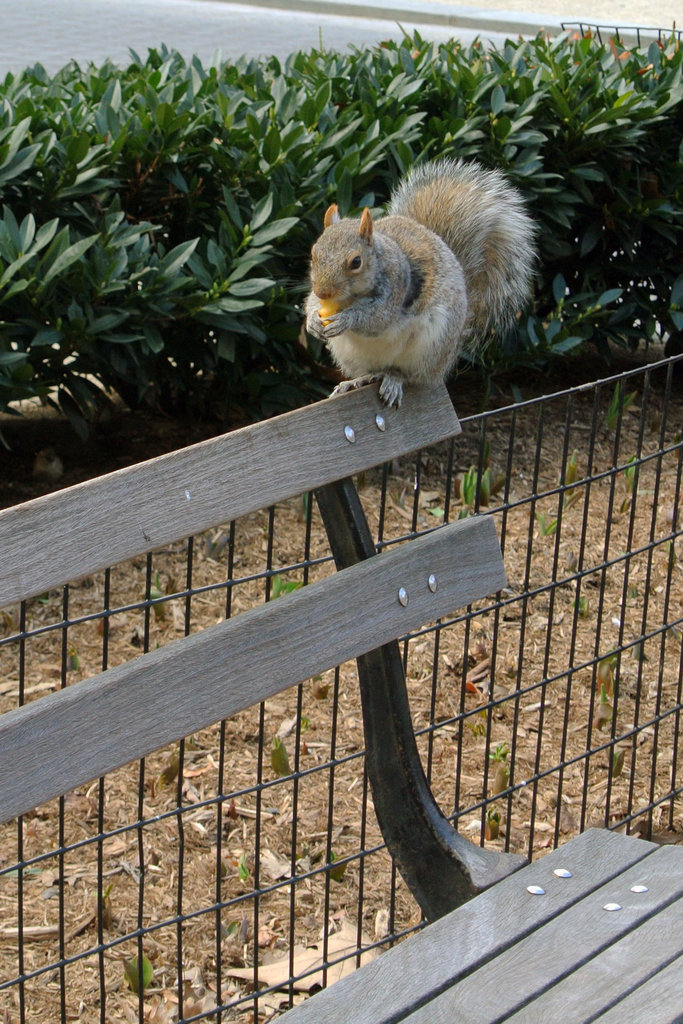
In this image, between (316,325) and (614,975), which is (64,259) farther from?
(614,975)

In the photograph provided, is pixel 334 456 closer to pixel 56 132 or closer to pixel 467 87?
pixel 56 132

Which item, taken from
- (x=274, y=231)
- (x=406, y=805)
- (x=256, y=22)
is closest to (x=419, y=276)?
(x=274, y=231)

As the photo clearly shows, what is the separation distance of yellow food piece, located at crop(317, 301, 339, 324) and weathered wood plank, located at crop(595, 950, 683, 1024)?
1166 millimetres

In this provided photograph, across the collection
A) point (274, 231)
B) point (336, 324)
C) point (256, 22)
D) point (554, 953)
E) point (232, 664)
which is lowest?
point (554, 953)

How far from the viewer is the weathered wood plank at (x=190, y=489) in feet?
4.45

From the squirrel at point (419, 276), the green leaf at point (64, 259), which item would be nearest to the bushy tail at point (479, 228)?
the squirrel at point (419, 276)

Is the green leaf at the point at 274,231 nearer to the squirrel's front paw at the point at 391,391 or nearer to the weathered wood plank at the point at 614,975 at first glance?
the squirrel's front paw at the point at 391,391

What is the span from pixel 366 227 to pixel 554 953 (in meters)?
1.22

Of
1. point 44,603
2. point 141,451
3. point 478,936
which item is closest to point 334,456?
A: point 478,936

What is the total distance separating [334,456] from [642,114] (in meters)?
2.78

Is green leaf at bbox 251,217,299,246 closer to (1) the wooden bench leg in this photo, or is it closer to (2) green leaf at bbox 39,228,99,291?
(2) green leaf at bbox 39,228,99,291

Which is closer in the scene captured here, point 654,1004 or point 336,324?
point 654,1004

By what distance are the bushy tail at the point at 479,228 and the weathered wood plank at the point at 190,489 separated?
0.87 metres

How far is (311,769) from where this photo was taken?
6.17 ft
